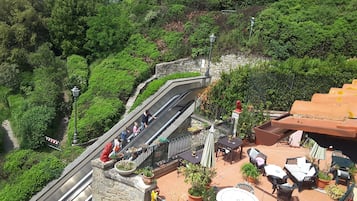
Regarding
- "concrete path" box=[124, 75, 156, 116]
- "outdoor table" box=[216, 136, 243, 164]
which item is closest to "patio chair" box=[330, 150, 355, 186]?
"outdoor table" box=[216, 136, 243, 164]

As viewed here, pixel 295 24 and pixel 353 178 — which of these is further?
pixel 295 24

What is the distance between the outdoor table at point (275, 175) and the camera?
32.3 ft

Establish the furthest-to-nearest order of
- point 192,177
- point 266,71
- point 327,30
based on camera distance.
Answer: point 327,30 → point 266,71 → point 192,177

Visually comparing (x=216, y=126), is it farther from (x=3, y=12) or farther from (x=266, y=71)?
(x=3, y=12)

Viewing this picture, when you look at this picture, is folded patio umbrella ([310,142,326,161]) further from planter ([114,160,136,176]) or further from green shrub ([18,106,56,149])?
green shrub ([18,106,56,149])

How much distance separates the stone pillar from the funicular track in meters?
2.36

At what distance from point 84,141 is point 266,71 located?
10.0 meters

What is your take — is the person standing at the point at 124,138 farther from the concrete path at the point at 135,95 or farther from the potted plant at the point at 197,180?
the potted plant at the point at 197,180

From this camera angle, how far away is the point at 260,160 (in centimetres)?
1090

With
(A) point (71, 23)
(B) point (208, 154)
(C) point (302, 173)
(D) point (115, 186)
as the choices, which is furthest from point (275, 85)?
(A) point (71, 23)

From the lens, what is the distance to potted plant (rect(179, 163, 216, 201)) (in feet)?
30.1

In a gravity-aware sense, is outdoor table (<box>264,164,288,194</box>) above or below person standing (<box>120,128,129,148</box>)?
above

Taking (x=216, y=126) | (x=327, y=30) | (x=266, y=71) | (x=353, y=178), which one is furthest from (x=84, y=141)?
(x=327, y=30)

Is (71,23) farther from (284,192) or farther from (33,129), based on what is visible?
(284,192)
